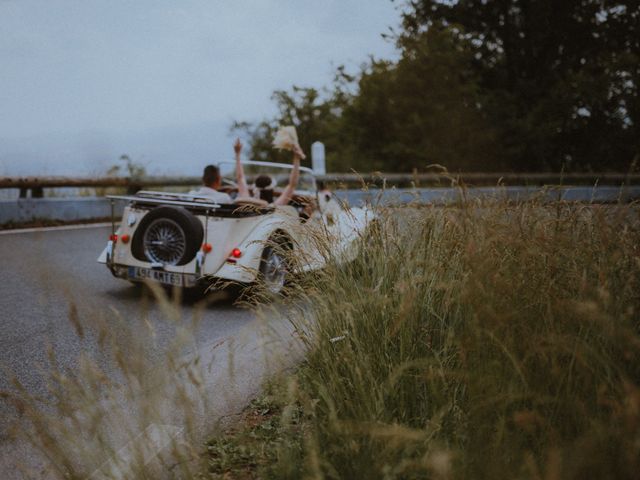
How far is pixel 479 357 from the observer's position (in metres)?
2.58

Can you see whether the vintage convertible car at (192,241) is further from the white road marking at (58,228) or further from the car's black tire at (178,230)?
the white road marking at (58,228)

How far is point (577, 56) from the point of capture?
25.5 metres

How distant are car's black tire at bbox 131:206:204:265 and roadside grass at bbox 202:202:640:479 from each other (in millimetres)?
2388

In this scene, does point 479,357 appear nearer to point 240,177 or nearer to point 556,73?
point 240,177

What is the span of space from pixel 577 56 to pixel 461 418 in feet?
87.7

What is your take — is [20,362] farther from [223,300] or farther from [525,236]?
[525,236]

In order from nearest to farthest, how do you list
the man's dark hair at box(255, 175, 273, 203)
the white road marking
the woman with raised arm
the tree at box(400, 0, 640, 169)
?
the woman with raised arm → the man's dark hair at box(255, 175, 273, 203) → the white road marking → the tree at box(400, 0, 640, 169)

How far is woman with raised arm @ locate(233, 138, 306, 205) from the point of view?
7234 millimetres

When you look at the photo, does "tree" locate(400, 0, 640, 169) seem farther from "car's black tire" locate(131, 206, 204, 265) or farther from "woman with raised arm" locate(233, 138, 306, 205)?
"car's black tire" locate(131, 206, 204, 265)

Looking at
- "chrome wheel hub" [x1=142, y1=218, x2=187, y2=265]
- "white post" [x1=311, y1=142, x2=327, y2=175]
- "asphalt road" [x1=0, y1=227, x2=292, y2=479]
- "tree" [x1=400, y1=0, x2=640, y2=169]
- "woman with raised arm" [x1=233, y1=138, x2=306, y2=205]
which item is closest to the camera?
"asphalt road" [x1=0, y1=227, x2=292, y2=479]

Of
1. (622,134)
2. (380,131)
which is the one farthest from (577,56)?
(380,131)

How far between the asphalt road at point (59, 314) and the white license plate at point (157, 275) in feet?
0.85

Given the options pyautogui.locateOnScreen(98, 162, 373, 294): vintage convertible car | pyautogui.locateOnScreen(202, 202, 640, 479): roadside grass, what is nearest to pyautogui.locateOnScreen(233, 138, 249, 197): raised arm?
pyautogui.locateOnScreen(98, 162, 373, 294): vintage convertible car

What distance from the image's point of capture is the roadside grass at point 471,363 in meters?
2.08
